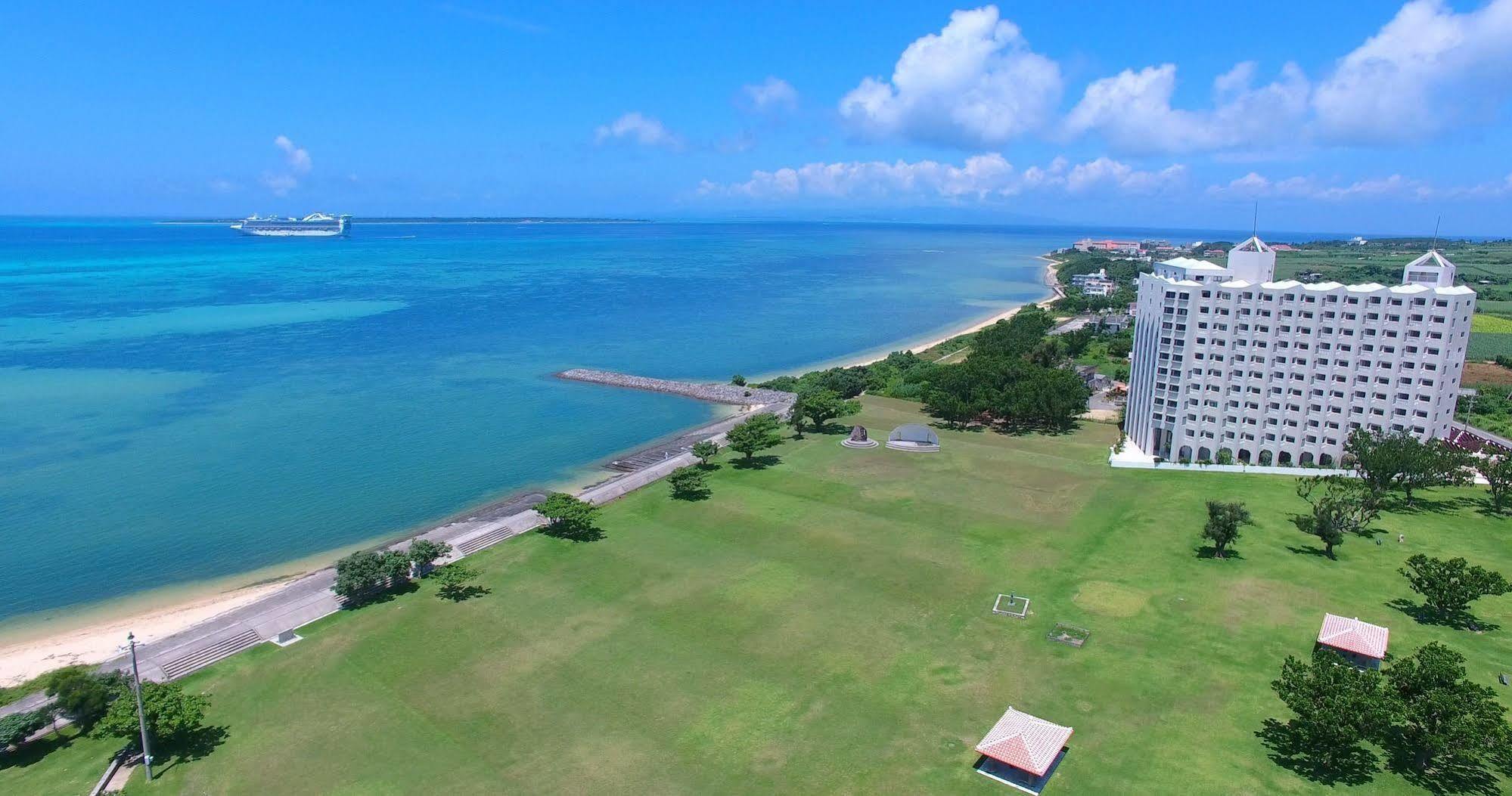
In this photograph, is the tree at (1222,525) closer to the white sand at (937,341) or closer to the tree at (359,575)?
the tree at (359,575)

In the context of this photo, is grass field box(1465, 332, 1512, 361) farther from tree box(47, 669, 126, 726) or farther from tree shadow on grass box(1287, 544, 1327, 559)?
tree box(47, 669, 126, 726)

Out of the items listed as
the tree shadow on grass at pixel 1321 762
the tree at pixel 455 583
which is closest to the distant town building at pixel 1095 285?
the tree shadow on grass at pixel 1321 762

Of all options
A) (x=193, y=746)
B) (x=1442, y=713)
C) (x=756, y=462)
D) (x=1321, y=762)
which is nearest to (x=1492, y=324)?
(x=756, y=462)

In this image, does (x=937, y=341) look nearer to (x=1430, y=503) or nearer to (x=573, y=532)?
(x=1430, y=503)

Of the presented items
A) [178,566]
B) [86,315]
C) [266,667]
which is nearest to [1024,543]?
[266,667]

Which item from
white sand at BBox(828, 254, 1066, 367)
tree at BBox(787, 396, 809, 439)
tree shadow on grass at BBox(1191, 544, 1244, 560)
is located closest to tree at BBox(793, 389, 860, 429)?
tree at BBox(787, 396, 809, 439)

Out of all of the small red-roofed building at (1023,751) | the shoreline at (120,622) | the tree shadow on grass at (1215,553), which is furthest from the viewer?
the tree shadow on grass at (1215,553)
